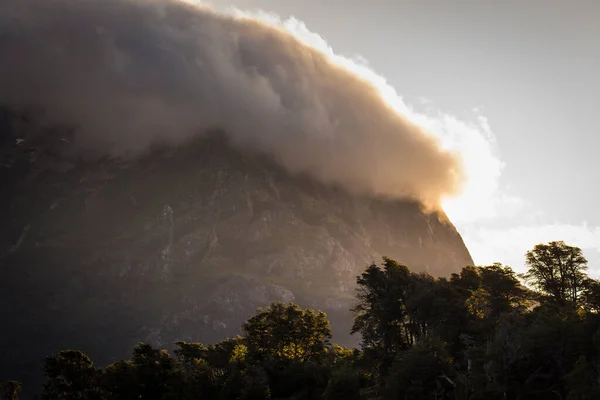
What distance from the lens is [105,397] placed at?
114000 mm

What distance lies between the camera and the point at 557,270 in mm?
119562

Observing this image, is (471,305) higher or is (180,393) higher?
(471,305)

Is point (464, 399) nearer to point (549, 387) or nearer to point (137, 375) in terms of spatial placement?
point (549, 387)

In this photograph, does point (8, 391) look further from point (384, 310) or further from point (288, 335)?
point (384, 310)

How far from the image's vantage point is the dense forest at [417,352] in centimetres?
7388

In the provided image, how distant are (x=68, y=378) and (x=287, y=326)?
5256 cm

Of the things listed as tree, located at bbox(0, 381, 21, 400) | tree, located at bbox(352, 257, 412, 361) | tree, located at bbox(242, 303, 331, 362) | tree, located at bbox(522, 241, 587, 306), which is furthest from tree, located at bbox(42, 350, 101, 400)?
tree, located at bbox(522, 241, 587, 306)

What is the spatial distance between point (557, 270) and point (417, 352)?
2275 inches

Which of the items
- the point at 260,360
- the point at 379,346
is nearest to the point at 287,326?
the point at 260,360

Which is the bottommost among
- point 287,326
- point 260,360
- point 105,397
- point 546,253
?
point 105,397

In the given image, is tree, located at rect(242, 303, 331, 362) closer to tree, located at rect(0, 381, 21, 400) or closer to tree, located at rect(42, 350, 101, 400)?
tree, located at rect(42, 350, 101, 400)

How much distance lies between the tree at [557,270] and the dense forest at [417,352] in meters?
0.23

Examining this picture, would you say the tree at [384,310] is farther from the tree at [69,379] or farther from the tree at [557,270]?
the tree at [69,379]

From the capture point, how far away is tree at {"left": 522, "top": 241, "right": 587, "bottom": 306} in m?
117
